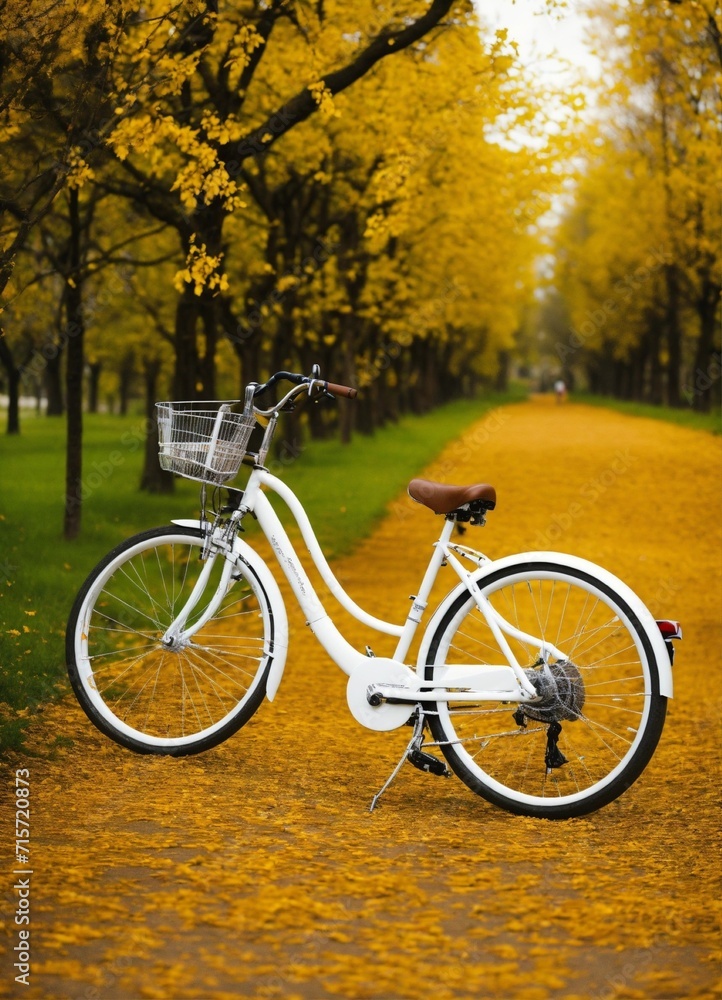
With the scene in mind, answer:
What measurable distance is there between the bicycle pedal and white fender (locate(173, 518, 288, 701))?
2.02 ft

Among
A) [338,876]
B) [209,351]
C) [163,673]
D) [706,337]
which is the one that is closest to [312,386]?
[338,876]

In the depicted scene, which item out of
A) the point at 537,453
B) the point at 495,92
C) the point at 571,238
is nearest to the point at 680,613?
the point at 495,92

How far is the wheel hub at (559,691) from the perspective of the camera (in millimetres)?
4117

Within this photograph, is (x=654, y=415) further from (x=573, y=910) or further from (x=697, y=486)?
(x=573, y=910)

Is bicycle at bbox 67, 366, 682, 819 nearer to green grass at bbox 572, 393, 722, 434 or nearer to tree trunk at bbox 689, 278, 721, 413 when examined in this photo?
green grass at bbox 572, 393, 722, 434

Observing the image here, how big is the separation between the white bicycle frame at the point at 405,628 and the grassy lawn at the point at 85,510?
3.94ft

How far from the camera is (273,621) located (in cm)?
452

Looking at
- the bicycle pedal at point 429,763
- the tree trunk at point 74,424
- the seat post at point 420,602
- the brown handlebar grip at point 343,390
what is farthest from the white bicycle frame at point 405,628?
the tree trunk at point 74,424

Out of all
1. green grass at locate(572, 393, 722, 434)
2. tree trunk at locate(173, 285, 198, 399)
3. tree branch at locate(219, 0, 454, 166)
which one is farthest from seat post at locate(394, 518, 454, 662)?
green grass at locate(572, 393, 722, 434)

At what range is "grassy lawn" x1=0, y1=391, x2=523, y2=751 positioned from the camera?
5.92 metres

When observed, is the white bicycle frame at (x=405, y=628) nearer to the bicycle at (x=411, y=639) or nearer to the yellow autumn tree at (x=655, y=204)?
the bicycle at (x=411, y=639)

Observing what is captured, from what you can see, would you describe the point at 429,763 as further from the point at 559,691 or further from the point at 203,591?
the point at 203,591

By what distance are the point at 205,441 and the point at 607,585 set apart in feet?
5.14

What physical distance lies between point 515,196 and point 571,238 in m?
35.3
